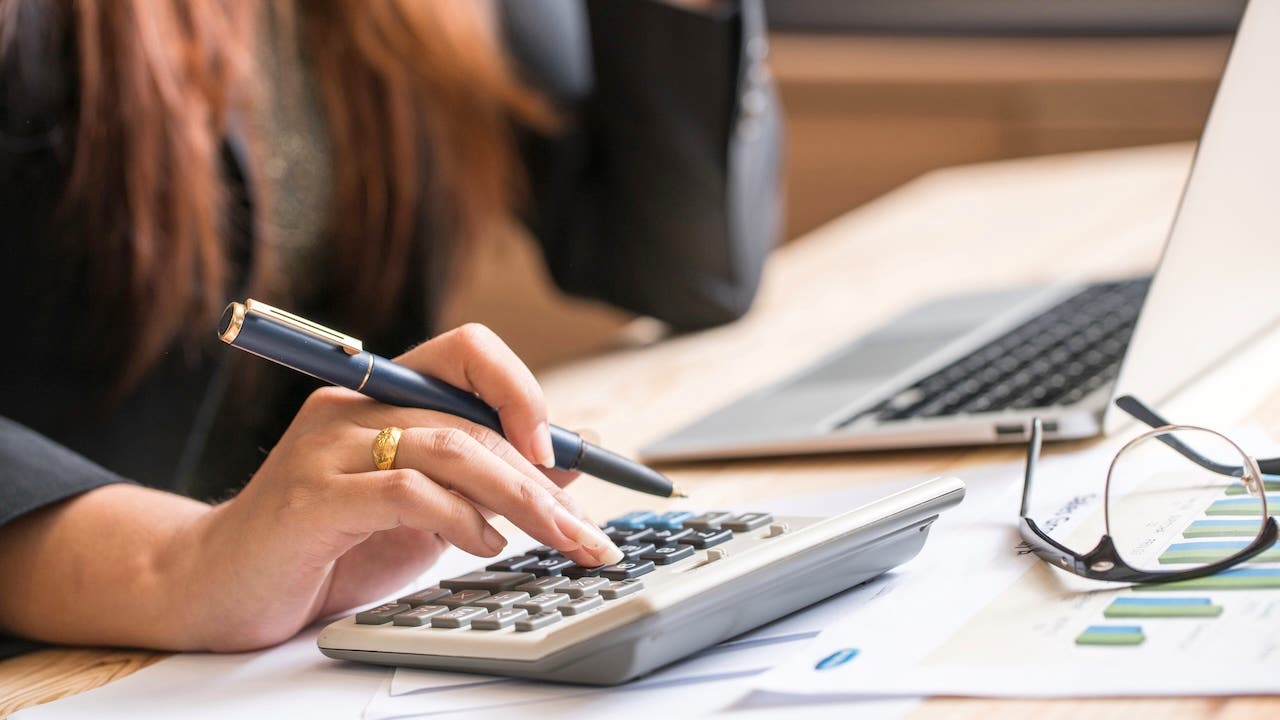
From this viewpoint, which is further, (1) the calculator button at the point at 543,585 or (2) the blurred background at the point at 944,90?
(2) the blurred background at the point at 944,90

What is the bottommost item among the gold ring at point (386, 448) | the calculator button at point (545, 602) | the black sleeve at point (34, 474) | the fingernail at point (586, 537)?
the calculator button at point (545, 602)

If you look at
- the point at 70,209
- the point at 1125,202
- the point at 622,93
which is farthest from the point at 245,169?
the point at 1125,202

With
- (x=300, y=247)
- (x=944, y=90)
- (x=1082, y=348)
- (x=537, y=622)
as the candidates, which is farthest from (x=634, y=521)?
(x=944, y=90)

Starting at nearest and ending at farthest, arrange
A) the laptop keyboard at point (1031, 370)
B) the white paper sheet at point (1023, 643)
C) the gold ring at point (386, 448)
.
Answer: the white paper sheet at point (1023, 643), the gold ring at point (386, 448), the laptop keyboard at point (1031, 370)

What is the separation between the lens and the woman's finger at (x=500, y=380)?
1.63ft

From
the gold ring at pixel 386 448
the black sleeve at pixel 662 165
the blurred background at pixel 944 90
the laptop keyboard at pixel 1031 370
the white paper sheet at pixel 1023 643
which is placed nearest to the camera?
the white paper sheet at pixel 1023 643

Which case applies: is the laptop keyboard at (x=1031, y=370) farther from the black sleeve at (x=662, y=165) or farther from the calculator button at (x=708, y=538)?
the black sleeve at (x=662, y=165)

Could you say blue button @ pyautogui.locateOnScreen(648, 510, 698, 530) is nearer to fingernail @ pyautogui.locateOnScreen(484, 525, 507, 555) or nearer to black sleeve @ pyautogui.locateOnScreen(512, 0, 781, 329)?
fingernail @ pyautogui.locateOnScreen(484, 525, 507, 555)

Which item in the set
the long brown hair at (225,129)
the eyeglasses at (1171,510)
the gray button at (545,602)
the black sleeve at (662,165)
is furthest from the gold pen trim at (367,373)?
the black sleeve at (662,165)

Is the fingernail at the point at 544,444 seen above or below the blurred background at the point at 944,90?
below

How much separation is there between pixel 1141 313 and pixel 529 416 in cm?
27

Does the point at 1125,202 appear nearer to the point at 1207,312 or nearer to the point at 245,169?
the point at 1207,312

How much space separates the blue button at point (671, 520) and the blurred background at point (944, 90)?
60.8 inches

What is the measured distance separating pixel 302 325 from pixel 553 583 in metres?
0.12
